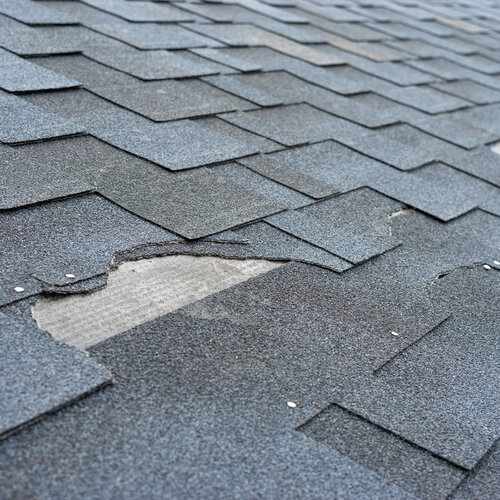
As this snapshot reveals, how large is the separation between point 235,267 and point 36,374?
94 centimetres

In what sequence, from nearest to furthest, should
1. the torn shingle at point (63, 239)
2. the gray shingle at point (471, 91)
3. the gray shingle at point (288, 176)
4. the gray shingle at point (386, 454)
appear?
the gray shingle at point (386, 454) → the torn shingle at point (63, 239) → the gray shingle at point (288, 176) → the gray shingle at point (471, 91)

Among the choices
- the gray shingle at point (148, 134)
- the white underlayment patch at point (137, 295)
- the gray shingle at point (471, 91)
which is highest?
the gray shingle at point (148, 134)

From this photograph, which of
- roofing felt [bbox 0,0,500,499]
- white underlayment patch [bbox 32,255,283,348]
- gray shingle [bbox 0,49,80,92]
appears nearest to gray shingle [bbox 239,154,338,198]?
roofing felt [bbox 0,0,500,499]

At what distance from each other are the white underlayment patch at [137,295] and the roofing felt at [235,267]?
0.01 metres

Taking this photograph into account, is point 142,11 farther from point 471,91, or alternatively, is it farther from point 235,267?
point 235,267

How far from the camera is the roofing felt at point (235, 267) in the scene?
1631mm

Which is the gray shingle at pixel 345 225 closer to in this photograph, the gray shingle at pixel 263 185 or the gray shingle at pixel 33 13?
the gray shingle at pixel 263 185

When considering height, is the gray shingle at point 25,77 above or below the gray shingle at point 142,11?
below

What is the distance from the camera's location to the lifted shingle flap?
5.13ft

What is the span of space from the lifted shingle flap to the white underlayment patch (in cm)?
9

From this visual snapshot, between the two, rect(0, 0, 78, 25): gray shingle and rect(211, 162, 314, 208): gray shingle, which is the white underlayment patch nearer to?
rect(211, 162, 314, 208): gray shingle

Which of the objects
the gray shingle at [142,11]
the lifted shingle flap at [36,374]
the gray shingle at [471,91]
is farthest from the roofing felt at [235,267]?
the gray shingle at [471,91]

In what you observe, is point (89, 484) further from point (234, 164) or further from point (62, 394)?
point (234, 164)

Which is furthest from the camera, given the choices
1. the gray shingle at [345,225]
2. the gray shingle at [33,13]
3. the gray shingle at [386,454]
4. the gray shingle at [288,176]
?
the gray shingle at [33,13]
